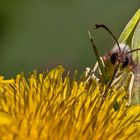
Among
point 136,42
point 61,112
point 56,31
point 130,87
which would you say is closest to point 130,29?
point 136,42

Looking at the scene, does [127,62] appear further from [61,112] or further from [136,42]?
[61,112]

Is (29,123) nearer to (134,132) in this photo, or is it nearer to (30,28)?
(134,132)

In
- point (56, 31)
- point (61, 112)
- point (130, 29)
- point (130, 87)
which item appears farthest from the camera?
point (56, 31)

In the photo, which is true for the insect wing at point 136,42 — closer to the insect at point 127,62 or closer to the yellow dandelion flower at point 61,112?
the insect at point 127,62

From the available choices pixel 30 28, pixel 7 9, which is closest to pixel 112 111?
pixel 7 9

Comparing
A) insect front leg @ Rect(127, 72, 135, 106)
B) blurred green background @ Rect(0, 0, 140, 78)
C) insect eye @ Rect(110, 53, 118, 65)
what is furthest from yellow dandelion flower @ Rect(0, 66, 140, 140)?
blurred green background @ Rect(0, 0, 140, 78)

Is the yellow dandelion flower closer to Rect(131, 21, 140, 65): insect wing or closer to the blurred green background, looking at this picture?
Rect(131, 21, 140, 65): insect wing
